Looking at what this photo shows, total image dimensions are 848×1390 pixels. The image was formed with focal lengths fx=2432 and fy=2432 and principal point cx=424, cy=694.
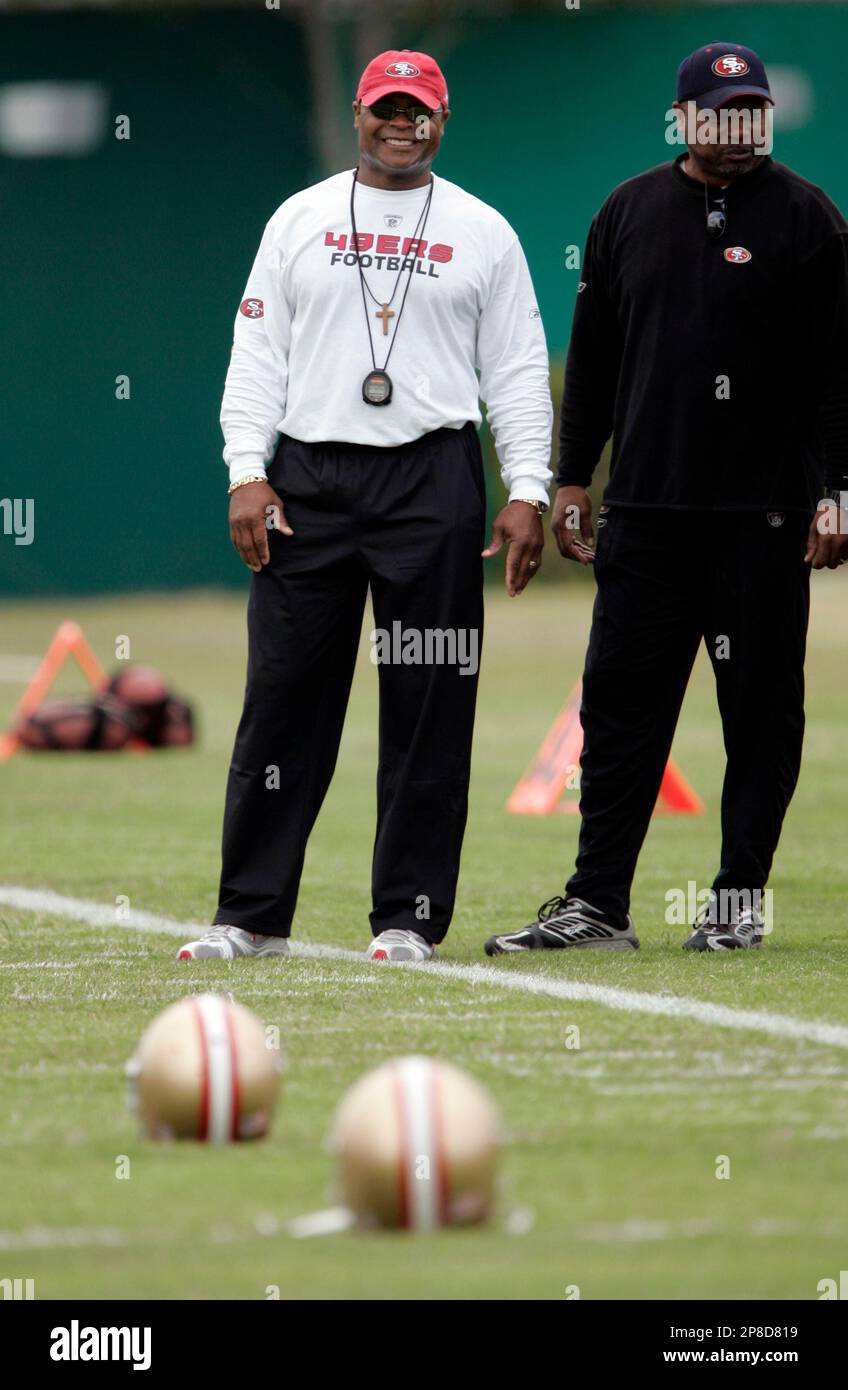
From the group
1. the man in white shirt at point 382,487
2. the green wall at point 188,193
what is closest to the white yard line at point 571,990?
the man in white shirt at point 382,487

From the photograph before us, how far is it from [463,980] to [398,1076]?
2555 mm

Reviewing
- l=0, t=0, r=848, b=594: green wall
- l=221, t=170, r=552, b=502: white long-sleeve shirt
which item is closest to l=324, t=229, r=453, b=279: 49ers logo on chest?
l=221, t=170, r=552, b=502: white long-sleeve shirt

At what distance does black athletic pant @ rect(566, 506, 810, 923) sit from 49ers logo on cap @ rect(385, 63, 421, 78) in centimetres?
135

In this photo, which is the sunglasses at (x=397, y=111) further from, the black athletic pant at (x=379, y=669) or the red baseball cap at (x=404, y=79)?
the black athletic pant at (x=379, y=669)

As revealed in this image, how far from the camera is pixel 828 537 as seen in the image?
686cm

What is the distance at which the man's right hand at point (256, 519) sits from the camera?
673 cm

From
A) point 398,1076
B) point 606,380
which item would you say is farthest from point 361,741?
point 398,1076

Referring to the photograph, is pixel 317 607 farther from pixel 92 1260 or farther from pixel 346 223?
pixel 92 1260

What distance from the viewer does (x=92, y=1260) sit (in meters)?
3.80

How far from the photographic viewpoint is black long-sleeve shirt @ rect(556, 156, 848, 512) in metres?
6.81

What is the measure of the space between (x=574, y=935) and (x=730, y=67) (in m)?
2.53

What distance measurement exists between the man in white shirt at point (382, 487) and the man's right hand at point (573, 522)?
0.25 meters

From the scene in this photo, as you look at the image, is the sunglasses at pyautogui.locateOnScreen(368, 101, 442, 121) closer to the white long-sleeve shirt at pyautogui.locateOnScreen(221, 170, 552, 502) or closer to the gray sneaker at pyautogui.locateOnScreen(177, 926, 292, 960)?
the white long-sleeve shirt at pyautogui.locateOnScreen(221, 170, 552, 502)

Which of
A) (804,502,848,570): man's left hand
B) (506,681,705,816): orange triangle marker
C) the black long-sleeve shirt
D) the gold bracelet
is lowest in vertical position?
(506,681,705,816): orange triangle marker
